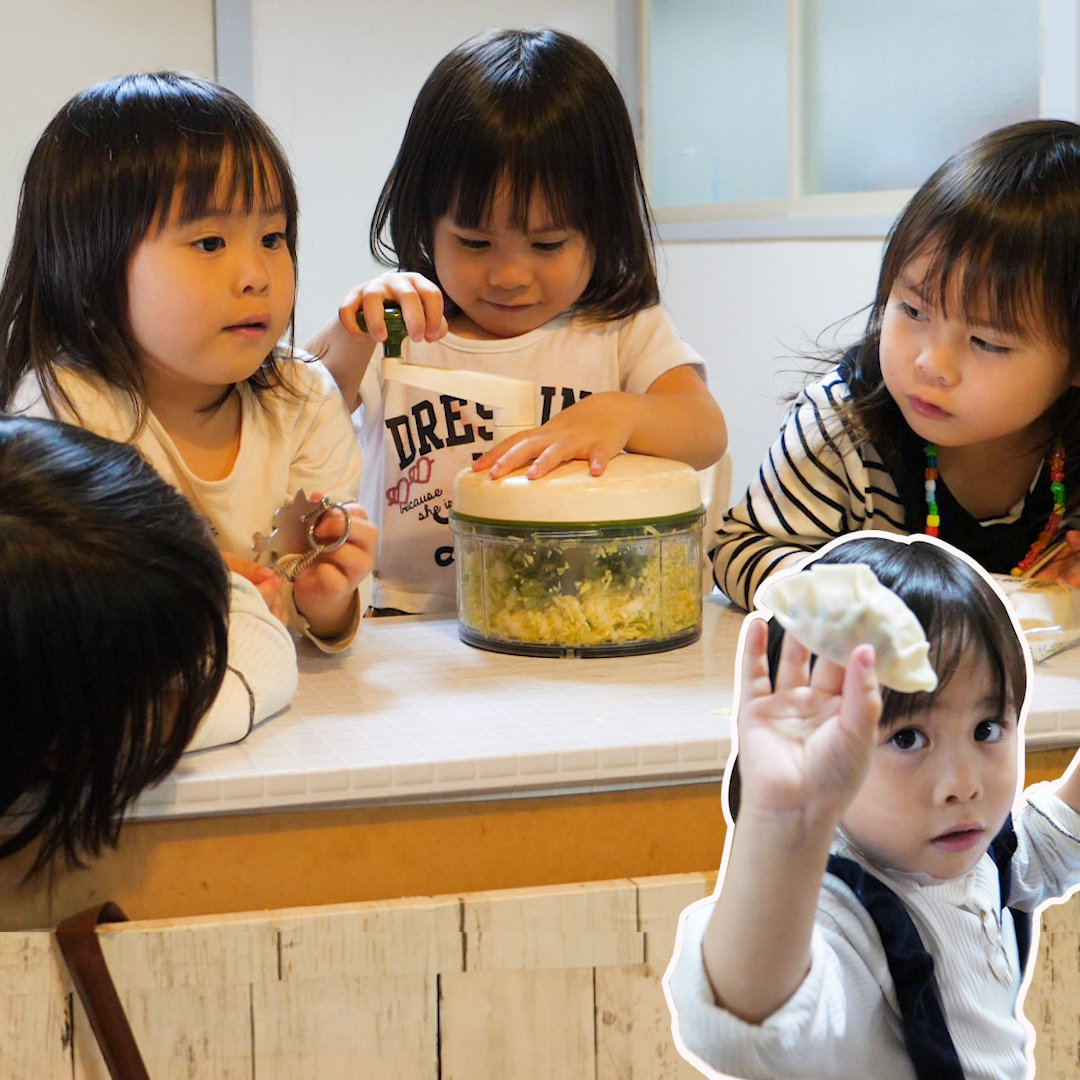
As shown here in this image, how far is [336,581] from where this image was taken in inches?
31.0

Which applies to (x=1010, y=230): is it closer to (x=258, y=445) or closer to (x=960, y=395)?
(x=960, y=395)

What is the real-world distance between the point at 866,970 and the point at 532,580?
48 cm

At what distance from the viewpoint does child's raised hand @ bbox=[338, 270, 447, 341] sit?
848mm

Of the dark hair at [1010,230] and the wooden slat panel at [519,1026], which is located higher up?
the dark hair at [1010,230]

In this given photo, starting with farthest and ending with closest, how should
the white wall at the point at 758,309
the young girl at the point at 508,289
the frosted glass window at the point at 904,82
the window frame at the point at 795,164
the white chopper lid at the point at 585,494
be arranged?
1. the white wall at the point at 758,309
2. the frosted glass window at the point at 904,82
3. the window frame at the point at 795,164
4. the young girl at the point at 508,289
5. the white chopper lid at the point at 585,494

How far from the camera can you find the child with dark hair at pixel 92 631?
1.70 feet

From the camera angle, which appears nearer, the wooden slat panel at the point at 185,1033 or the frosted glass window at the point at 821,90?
the wooden slat panel at the point at 185,1033

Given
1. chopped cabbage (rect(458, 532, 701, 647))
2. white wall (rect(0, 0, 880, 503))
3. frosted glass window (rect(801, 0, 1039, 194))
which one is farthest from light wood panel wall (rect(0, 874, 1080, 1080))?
white wall (rect(0, 0, 880, 503))

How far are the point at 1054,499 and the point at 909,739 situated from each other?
1.97 ft

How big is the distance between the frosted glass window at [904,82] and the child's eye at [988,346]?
0.93m

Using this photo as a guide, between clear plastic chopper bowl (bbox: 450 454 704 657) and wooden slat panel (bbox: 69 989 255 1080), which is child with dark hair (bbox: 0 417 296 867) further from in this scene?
clear plastic chopper bowl (bbox: 450 454 704 657)

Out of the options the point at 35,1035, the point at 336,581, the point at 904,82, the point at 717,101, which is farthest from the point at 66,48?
the point at 35,1035

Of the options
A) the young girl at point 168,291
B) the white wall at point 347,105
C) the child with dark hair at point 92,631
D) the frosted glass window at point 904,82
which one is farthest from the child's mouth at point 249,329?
the white wall at point 347,105

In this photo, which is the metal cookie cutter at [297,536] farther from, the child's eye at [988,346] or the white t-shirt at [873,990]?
the white t-shirt at [873,990]
